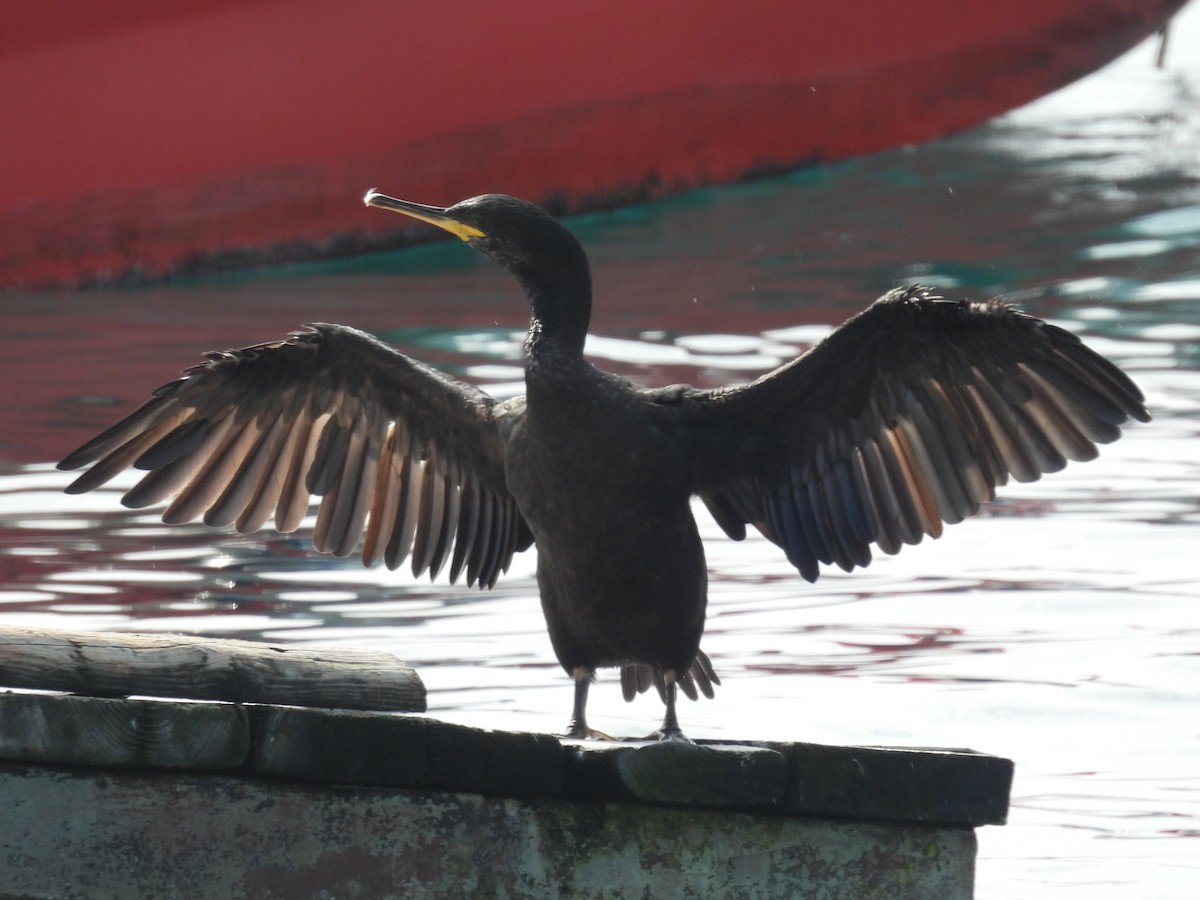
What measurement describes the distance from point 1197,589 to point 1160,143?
1055 centimetres

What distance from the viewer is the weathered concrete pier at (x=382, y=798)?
13.1 feet

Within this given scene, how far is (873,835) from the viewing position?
14.5 ft

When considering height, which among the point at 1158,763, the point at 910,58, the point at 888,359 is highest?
the point at 910,58

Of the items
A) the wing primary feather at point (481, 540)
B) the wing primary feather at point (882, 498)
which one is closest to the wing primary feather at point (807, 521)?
the wing primary feather at point (882, 498)

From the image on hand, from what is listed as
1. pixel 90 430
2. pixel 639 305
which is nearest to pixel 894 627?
pixel 90 430

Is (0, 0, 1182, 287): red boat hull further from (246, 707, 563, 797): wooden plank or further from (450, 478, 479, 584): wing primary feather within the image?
(246, 707, 563, 797): wooden plank

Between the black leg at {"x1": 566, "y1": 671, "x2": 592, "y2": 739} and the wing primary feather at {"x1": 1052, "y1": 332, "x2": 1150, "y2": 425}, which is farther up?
the wing primary feather at {"x1": 1052, "y1": 332, "x2": 1150, "y2": 425}

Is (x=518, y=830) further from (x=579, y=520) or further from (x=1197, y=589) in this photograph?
(x=1197, y=589)

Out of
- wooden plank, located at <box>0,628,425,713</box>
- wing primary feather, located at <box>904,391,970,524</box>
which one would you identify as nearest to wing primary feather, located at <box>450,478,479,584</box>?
wing primary feather, located at <box>904,391,970,524</box>

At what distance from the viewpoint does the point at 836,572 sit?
8.94m

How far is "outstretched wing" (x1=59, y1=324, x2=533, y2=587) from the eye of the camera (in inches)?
230

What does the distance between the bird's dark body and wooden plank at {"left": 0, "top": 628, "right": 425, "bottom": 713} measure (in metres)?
0.64

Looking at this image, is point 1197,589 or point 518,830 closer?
point 518,830

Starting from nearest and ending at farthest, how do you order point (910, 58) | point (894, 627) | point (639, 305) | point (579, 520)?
point (579, 520)
point (894, 627)
point (639, 305)
point (910, 58)
